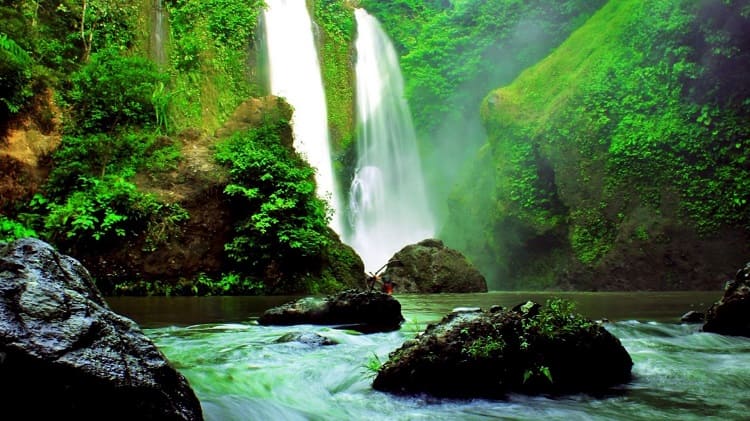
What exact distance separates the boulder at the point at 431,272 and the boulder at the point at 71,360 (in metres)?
14.4

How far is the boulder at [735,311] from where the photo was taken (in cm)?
612

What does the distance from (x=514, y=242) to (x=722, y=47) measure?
9092 millimetres

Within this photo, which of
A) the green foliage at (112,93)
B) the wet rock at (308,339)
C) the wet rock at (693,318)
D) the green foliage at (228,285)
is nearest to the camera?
the wet rock at (308,339)

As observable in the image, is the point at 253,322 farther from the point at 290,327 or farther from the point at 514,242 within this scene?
the point at 514,242

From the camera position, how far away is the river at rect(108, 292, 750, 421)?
129 inches

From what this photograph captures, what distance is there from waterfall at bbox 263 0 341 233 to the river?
58.0 ft

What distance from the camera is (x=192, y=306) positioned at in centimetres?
998

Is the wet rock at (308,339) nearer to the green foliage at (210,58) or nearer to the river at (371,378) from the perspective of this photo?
the river at (371,378)

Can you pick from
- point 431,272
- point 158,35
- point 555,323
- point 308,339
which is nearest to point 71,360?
point 555,323

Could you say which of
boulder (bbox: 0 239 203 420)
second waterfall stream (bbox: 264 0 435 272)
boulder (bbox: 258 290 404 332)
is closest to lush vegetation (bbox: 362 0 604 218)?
second waterfall stream (bbox: 264 0 435 272)

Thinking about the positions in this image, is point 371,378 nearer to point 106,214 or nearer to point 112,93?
point 106,214

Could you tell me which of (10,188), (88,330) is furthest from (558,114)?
(88,330)

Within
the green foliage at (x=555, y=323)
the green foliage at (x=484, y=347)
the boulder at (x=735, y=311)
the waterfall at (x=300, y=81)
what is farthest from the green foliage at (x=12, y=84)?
the boulder at (x=735, y=311)

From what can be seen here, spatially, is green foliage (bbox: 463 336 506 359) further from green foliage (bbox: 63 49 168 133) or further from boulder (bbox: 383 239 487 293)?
green foliage (bbox: 63 49 168 133)
